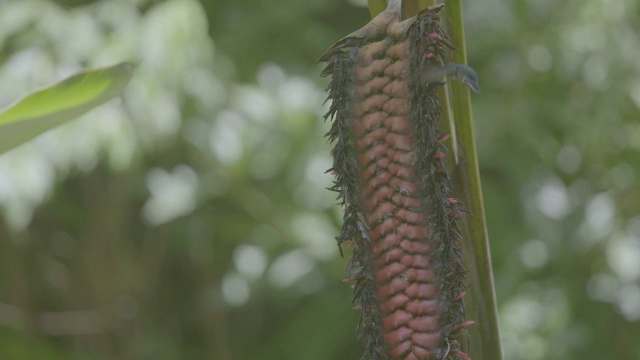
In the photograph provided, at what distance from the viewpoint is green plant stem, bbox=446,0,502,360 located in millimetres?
247

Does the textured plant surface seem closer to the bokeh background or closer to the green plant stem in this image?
the green plant stem

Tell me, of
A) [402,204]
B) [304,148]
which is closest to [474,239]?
[402,204]

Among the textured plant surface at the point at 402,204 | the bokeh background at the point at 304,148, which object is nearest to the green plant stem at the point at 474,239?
the textured plant surface at the point at 402,204

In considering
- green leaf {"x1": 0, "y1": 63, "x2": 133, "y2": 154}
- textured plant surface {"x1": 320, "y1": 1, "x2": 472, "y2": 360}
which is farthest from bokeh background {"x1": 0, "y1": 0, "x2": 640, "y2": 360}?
textured plant surface {"x1": 320, "y1": 1, "x2": 472, "y2": 360}

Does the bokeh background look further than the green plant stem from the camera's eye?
Yes

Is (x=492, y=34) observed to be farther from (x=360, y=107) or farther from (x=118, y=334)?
(x=360, y=107)

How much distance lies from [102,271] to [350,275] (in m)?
1.27

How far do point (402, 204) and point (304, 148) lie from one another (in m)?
0.84

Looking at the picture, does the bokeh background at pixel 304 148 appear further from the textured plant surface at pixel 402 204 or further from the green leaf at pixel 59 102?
the textured plant surface at pixel 402 204

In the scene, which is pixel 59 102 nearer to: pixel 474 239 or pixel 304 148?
pixel 474 239

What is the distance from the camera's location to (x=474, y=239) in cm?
25

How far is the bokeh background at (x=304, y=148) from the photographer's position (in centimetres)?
104

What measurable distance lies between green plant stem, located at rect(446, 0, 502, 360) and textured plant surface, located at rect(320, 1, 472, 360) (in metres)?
0.05

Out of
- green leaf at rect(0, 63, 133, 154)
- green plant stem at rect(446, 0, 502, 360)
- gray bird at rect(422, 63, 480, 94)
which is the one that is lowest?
green plant stem at rect(446, 0, 502, 360)
